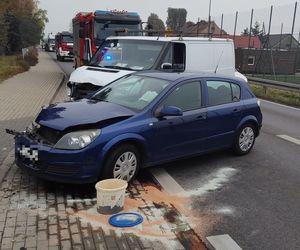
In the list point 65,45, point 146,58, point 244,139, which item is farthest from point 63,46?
point 244,139

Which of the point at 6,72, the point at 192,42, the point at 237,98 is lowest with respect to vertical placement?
the point at 6,72

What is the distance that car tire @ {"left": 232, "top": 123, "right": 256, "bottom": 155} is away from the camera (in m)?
7.66

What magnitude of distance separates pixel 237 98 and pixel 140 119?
2.43 m

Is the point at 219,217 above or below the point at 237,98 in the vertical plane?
below

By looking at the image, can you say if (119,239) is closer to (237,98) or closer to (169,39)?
(237,98)

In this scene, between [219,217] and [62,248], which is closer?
[62,248]

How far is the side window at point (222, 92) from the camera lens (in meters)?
7.12

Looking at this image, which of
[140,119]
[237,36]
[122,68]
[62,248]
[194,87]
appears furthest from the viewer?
[237,36]

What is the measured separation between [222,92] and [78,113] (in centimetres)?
267

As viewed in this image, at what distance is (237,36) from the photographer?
1298 inches

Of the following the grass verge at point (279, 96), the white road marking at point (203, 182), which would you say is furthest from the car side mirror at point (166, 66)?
the grass verge at point (279, 96)

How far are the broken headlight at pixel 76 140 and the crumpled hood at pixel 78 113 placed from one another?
0.41 feet

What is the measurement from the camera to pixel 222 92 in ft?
24.3

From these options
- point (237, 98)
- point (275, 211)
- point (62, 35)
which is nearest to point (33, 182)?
point (275, 211)
